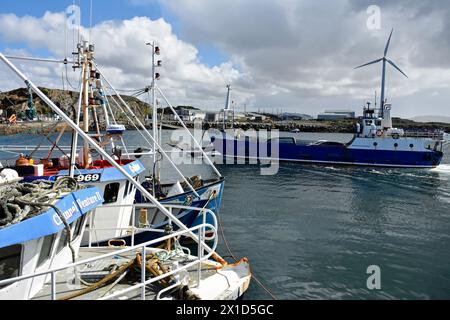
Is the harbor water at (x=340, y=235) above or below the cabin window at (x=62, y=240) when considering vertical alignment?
below

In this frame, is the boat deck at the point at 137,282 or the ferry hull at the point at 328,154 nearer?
the boat deck at the point at 137,282

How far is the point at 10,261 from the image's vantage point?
5633mm

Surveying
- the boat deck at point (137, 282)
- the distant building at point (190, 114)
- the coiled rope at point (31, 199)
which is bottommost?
the boat deck at point (137, 282)

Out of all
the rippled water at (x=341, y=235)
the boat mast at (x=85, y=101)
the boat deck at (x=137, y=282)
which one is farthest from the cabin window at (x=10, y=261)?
the rippled water at (x=341, y=235)

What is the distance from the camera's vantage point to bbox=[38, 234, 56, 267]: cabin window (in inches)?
242

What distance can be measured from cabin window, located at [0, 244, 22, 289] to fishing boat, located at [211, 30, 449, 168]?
44.6 metres

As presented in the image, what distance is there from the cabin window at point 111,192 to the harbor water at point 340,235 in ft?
17.0

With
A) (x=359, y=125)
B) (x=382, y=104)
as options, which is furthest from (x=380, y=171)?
(x=382, y=104)

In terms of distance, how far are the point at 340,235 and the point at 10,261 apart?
14.5m

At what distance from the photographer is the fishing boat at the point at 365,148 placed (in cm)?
4441

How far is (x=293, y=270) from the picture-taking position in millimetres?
12516

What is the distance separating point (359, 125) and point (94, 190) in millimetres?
47398

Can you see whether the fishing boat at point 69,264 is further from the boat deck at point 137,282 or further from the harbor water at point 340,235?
the harbor water at point 340,235
